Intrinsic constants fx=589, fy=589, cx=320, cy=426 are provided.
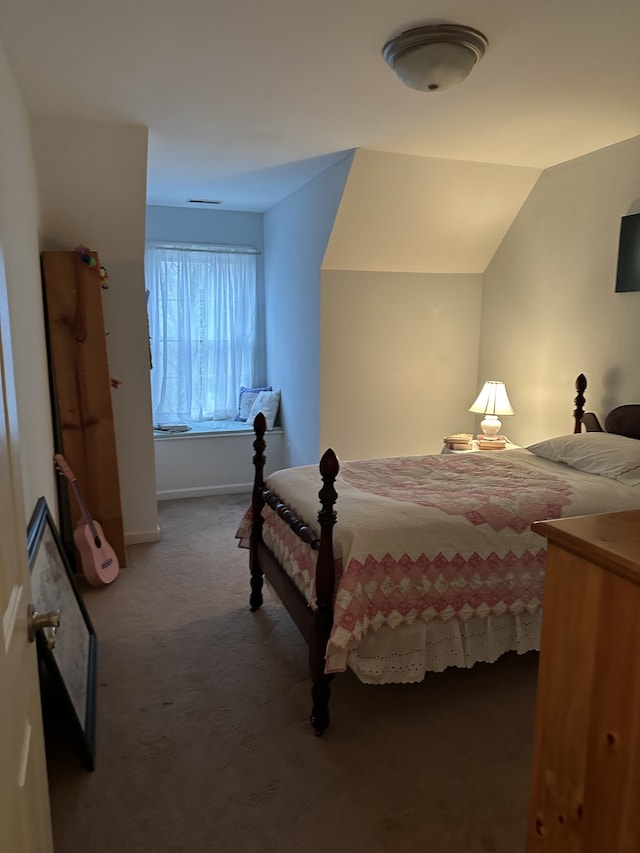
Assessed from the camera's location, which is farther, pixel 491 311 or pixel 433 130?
pixel 491 311

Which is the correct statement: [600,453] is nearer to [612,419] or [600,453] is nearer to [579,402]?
[612,419]

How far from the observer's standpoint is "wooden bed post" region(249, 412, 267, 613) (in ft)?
9.66

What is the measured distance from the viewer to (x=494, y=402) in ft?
13.4

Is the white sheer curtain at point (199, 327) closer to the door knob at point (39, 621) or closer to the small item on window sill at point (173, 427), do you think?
the small item on window sill at point (173, 427)

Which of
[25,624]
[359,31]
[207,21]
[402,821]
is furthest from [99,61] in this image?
[402,821]

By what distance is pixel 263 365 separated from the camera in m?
5.76

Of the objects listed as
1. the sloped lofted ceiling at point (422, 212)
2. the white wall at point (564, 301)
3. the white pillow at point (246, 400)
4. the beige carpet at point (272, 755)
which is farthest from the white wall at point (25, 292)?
the white wall at point (564, 301)

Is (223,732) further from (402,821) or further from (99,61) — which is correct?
(99,61)

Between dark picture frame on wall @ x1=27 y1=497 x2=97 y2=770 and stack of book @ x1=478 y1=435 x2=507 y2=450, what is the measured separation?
8.71ft

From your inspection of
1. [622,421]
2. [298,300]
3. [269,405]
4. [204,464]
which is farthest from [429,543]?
[269,405]

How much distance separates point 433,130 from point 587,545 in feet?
9.46

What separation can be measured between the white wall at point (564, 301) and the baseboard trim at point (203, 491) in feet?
7.63

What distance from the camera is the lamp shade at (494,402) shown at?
4074mm

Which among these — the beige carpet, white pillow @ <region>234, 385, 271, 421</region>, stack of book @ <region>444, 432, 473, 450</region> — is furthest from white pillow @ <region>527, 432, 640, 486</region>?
white pillow @ <region>234, 385, 271, 421</region>
